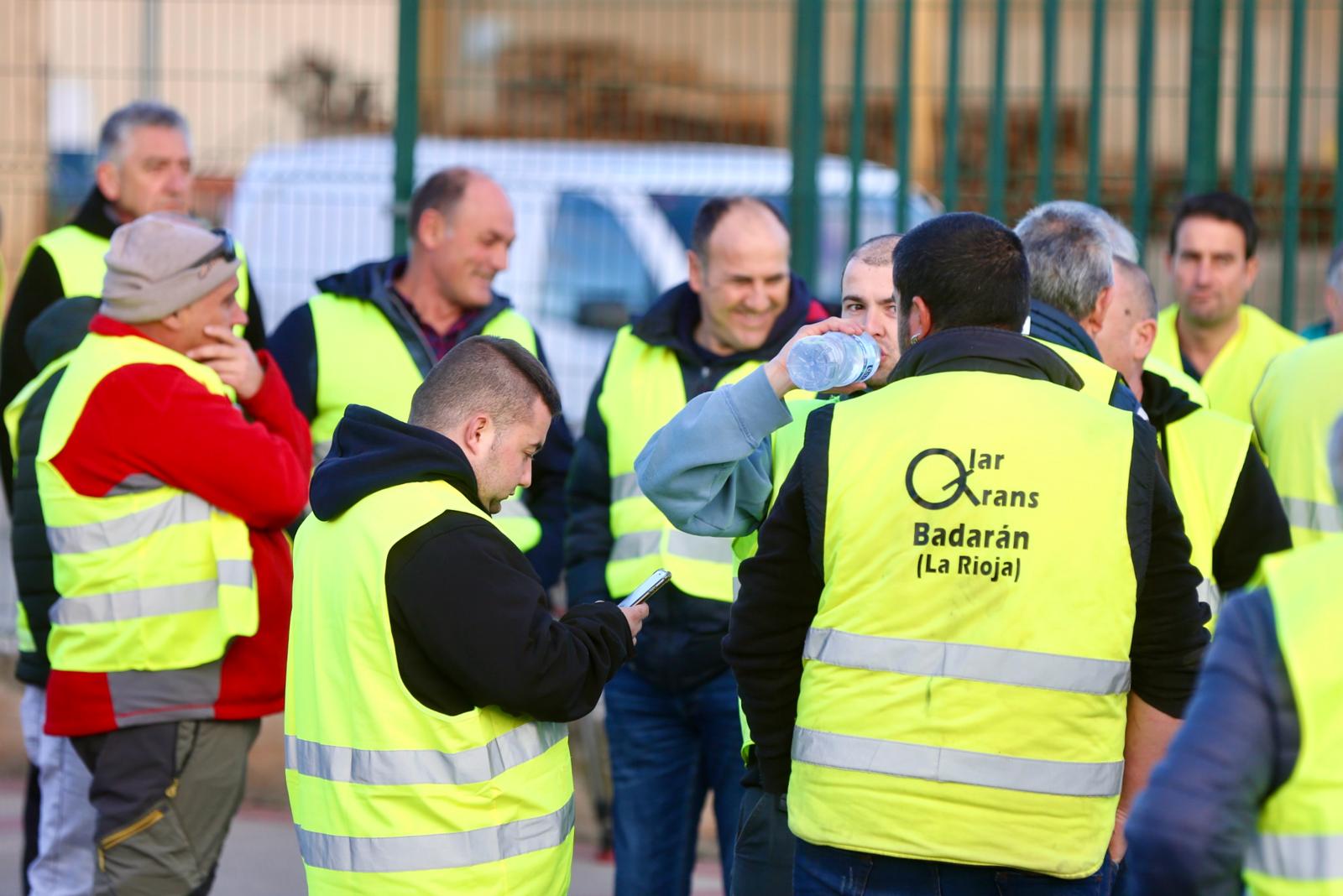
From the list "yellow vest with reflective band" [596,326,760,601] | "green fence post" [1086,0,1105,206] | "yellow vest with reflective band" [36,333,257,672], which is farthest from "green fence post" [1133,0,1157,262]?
"yellow vest with reflective band" [36,333,257,672]

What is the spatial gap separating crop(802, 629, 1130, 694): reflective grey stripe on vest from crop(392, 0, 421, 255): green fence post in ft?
13.2

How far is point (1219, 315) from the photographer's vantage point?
5.34m

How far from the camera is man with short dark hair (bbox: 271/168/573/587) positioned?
4660 millimetres

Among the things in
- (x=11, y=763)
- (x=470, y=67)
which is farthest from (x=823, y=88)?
(x=11, y=763)

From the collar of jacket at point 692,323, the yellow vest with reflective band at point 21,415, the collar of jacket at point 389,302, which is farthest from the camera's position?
the collar of jacket at point 389,302

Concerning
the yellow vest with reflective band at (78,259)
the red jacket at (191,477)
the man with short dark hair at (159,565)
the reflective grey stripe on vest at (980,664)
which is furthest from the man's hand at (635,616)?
the yellow vest with reflective band at (78,259)

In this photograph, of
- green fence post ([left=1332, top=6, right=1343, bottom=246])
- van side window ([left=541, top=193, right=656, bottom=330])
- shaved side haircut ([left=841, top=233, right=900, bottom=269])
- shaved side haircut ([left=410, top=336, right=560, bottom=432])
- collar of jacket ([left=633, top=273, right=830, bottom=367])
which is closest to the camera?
shaved side haircut ([left=410, top=336, right=560, bottom=432])

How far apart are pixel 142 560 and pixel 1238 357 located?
11.1ft

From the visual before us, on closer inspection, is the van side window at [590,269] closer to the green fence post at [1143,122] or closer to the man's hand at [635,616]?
the green fence post at [1143,122]

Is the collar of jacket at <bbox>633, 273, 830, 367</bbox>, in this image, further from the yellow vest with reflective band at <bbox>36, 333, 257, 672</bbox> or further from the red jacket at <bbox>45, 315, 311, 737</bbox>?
the yellow vest with reflective band at <bbox>36, 333, 257, 672</bbox>

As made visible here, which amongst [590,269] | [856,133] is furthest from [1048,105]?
[590,269]

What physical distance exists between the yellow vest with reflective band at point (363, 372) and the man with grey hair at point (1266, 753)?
109 inches

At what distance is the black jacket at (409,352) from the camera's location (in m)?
4.68

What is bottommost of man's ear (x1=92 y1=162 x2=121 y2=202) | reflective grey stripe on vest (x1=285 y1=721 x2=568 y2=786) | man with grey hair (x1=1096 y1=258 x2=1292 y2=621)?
reflective grey stripe on vest (x1=285 y1=721 x2=568 y2=786)
